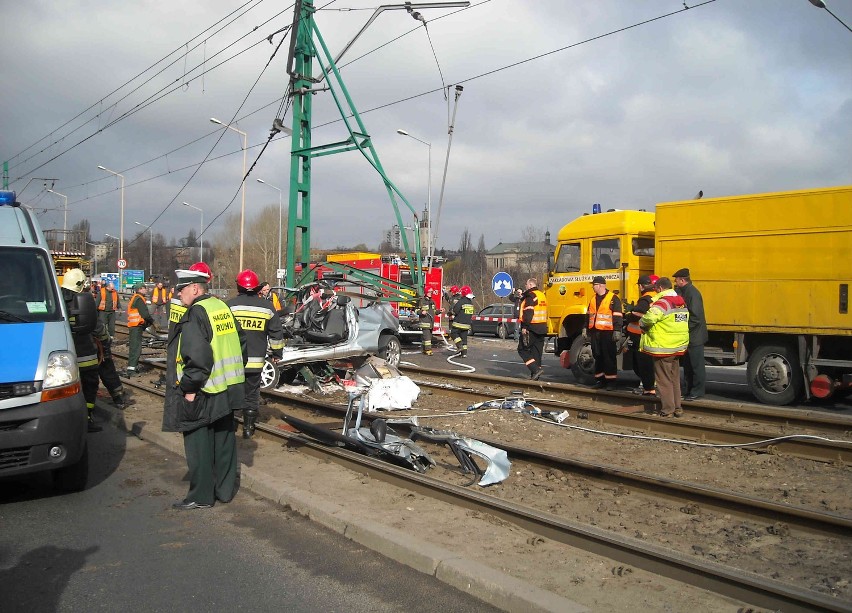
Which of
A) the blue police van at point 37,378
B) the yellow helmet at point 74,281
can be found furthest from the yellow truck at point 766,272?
the blue police van at point 37,378

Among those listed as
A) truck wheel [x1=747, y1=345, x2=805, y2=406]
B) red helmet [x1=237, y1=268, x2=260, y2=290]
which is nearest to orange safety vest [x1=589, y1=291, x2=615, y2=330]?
Answer: truck wheel [x1=747, y1=345, x2=805, y2=406]

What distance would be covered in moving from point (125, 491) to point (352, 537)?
98.9 inches

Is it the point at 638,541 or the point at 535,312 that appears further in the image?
the point at 535,312

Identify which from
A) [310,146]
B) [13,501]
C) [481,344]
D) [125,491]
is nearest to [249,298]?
[125,491]

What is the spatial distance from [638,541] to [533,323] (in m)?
8.40

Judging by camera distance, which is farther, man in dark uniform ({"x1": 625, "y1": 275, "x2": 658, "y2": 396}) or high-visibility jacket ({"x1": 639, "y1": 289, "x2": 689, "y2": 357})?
man in dark uniform ({"x1": 625, "y1": 275, "x2": 658, "y2": 396})

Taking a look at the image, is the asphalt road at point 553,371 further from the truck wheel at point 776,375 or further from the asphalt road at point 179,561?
the asphalt road at point 179,561

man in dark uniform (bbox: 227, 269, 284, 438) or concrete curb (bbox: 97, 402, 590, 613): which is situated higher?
man in dark uniform (bbox: 227, 269, 284, 438)

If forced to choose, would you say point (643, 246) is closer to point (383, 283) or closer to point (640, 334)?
point (640, 334)

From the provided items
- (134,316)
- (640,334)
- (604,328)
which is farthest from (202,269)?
(134,316)

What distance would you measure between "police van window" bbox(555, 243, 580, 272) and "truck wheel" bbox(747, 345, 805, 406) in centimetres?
367

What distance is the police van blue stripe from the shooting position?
552 cm

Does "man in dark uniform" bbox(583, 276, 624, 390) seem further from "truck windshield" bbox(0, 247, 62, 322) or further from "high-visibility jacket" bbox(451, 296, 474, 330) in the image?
"truck windshield" bbox(0, 247, 62, 322)

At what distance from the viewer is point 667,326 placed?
938 centimetres
